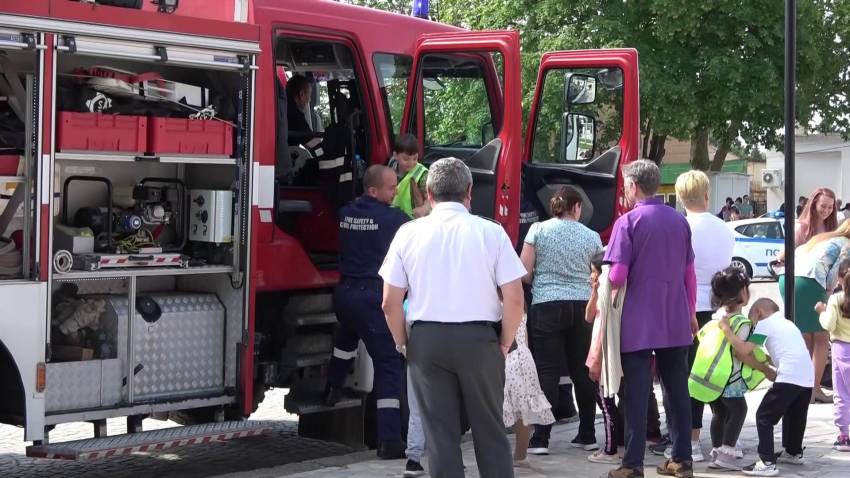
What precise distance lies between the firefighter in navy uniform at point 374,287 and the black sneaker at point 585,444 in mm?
1239

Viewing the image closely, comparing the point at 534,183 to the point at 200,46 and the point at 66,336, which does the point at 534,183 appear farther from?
the point at 66,336

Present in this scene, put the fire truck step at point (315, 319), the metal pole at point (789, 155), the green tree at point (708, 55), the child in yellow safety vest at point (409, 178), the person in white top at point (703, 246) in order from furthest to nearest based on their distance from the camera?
the green tree at point (708, 55)
the metal pole at point (789, 155)
the child in yellow safety vest at point (409, 178)
the fire truck step at point (315, 319)
the person in white top at point (703, 246)

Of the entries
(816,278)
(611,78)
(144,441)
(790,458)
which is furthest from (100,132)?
(816,278)

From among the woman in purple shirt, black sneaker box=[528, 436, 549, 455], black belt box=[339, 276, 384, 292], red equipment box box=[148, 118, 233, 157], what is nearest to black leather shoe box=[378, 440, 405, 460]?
black sneaker box=[528, 436, 549, 455]

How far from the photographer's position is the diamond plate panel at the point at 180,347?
6.79 m

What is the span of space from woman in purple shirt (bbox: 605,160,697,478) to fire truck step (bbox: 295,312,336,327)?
6.47 ft

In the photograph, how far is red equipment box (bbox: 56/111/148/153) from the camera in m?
6.29

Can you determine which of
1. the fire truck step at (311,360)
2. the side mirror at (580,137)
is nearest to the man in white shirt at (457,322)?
the fire truck step at (311,360)

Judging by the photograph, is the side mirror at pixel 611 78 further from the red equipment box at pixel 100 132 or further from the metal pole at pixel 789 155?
the red equipment box at pixel 100 132

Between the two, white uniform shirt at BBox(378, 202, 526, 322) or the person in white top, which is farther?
the person in white top

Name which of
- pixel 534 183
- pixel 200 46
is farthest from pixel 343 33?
pixel 534 183

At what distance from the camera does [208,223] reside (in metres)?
7.09

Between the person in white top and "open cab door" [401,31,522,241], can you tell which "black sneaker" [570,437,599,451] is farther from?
"open cab door" [401,31,522,241]

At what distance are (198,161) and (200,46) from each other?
2.09 feet
